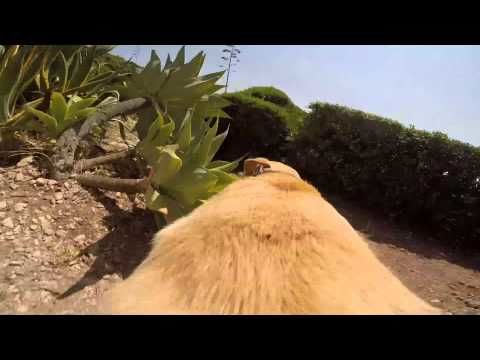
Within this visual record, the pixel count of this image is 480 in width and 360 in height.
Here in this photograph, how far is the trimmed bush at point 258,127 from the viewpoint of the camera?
11211 mm

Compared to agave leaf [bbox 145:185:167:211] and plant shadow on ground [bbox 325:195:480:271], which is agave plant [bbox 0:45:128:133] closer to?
agave leaf [bbox 145:185:167:211]

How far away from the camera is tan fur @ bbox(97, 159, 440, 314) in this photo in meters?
0.89

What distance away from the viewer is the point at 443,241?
25.7ft

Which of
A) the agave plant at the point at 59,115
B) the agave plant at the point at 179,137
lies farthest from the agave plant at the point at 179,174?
the agave plant at the point at 59,115

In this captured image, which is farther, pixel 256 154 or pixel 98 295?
→ pixel 256 154

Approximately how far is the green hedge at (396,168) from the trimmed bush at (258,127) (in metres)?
0.94

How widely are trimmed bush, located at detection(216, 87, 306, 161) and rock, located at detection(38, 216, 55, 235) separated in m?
8.26

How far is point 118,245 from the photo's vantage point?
3.27m

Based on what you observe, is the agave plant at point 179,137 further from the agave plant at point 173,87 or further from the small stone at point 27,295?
the small stone at point 27,295

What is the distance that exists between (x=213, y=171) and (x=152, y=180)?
56cm

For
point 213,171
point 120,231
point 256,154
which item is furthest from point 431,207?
point 120,231

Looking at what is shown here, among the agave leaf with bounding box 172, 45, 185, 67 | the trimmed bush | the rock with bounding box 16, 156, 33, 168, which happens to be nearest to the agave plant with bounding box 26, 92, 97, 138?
the rock with bounding box 16, 156, 33, 168
